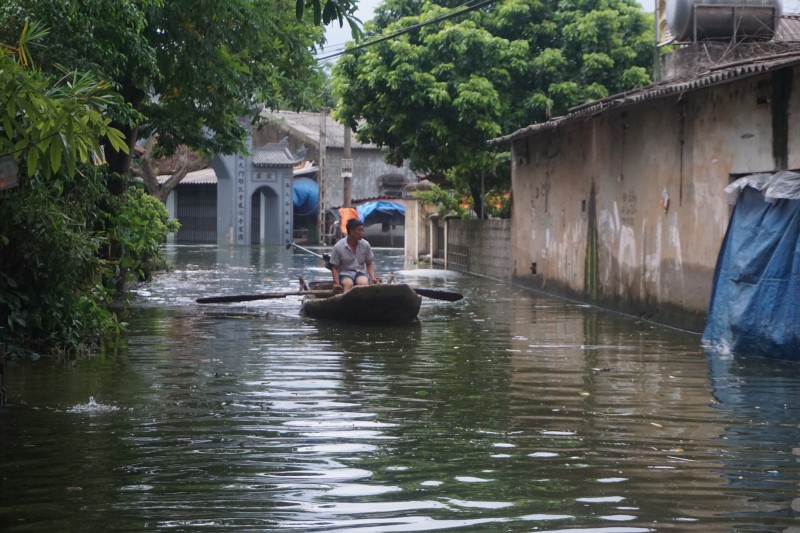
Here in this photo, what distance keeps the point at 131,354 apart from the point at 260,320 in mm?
4413

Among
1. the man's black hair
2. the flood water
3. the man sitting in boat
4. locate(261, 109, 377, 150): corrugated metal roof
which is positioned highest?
locate(261, 109, 377, 150): corrugated metal roof

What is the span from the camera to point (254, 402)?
→ 8961 mm

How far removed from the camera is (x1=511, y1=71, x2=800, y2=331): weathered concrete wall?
13.6 meters

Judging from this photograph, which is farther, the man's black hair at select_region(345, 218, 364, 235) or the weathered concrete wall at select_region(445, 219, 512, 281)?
the weathered concrete wall at select_region(445, 219, 512, 281)

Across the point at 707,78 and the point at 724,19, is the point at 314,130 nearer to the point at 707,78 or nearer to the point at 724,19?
the point at 724,19

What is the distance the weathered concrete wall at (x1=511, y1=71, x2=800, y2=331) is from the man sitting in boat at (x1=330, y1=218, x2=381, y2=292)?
164 inches

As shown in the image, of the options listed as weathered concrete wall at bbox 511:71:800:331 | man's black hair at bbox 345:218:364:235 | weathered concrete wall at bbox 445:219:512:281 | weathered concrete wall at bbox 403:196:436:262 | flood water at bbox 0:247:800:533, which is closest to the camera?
flood water at bbox 0:247:800:533

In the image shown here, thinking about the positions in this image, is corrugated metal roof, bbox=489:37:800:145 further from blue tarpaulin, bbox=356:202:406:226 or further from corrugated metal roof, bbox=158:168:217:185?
corrugated metal roof, bbox=158:168:217:185

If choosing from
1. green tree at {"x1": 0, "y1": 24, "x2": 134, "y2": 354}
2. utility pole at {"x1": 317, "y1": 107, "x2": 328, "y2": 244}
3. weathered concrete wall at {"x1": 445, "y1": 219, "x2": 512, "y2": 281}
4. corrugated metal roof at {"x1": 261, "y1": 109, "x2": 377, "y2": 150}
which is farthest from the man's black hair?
corrugated metal roof at {"x1": 261, "y1": 109, "x2": 377, "y2": 150}

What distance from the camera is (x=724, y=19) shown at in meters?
18.1

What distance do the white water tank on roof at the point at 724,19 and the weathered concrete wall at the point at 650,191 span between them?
1.80 m

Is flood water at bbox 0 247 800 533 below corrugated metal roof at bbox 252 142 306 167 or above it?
below

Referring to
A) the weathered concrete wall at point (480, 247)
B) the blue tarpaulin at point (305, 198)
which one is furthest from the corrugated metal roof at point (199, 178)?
the weathered concrete wall at point (480, 247)

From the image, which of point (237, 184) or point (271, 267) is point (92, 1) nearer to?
point (271, 267)
